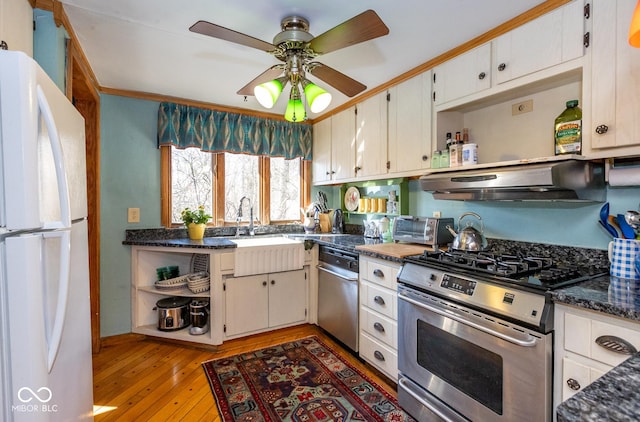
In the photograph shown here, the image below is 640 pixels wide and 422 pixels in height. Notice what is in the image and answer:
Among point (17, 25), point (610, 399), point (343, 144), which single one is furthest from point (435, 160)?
point (17, 25)

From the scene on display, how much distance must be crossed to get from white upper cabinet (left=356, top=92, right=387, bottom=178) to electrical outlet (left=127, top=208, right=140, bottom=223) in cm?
206

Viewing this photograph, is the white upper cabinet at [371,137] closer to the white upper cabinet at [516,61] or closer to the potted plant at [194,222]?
the white upper cabinet at [516,61]

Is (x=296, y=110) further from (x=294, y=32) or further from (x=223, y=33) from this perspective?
(x=223, y=33)

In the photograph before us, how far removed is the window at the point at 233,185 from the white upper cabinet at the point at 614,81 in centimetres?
271

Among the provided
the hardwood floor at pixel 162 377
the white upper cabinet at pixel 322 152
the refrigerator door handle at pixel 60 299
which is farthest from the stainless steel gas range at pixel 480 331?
the white upper cabinet at pixel 322 152

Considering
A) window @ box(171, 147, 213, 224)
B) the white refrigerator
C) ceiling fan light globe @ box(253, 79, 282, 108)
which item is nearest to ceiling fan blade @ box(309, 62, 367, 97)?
ceiling fan light globe @ box(253, 79, 282, 108)

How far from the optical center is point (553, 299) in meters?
1.21

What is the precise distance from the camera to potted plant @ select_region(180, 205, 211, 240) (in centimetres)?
284

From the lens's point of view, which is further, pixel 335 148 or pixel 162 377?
pixel 335 148

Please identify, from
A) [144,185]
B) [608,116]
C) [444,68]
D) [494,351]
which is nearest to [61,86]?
[144,185]

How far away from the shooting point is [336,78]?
1793mm

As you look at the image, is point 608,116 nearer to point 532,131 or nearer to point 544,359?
point 532,131

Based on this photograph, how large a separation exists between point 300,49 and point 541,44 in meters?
1.23

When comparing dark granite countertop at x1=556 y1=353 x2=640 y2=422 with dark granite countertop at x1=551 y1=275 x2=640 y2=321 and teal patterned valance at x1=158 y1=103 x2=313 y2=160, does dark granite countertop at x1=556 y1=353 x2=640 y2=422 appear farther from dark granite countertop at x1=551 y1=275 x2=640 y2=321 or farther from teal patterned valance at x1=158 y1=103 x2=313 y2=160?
teal patterned valance at x1=158 y1=103 x2=313 y2=160
